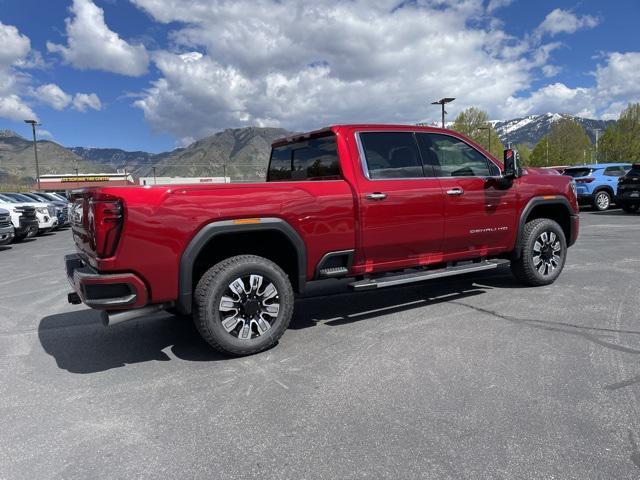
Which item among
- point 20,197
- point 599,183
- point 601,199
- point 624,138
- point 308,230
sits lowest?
point 601,199

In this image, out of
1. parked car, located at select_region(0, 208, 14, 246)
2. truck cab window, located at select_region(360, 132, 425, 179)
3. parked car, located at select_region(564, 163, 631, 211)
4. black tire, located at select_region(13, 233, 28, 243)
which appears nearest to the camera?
truck cab window, located at select_region(360, 132, 425, 179)

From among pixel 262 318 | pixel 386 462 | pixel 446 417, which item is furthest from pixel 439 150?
pixel 386 462

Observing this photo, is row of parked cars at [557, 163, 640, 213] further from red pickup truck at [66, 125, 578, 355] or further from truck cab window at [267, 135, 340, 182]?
truck cab window at [267, 135, 340, 182]

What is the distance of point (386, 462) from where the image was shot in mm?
2479

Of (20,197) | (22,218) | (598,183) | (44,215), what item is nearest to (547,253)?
(598,183)

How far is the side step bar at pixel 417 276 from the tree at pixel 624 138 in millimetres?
54343

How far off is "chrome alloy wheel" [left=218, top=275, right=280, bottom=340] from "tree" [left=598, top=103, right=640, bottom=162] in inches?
2233

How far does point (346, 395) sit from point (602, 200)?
17925 millimetres

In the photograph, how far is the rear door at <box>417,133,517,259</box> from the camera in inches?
200

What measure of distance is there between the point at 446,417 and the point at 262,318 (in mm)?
1736

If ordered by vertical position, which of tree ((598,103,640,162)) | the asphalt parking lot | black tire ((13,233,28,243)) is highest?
tree ((598,103,640,162))

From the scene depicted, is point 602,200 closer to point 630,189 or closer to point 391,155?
point 630,189

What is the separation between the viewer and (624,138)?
50250mm

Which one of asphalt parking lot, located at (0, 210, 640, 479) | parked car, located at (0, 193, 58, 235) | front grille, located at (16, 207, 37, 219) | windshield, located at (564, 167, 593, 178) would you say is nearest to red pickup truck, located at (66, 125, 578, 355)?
asphalt parking lot, located at (0, 210, 640, 479)
